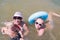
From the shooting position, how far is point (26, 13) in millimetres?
1929

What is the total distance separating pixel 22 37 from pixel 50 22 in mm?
276

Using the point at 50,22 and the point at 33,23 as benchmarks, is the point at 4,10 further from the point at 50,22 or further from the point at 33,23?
the point at 50,22

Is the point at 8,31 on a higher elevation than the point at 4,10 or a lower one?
lower

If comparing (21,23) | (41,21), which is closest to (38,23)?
(41,21)

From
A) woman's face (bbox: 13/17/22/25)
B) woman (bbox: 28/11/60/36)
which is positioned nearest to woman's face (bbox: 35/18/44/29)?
woman (bbox: 28/11/60/36)

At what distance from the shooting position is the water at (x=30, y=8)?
1.89 meters

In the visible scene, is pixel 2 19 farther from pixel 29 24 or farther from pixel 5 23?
pixel 29 24

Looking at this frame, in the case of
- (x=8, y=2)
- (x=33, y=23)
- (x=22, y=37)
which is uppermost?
(x=8, y=2)

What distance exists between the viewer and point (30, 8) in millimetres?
1969

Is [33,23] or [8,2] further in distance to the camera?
[8,2]

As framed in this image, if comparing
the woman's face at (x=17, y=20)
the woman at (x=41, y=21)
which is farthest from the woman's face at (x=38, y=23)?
the woman's face at (x=17, y=20)

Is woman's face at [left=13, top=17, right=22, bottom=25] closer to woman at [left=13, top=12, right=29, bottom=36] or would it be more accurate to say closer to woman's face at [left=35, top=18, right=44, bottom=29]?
woman at [left=13, top=12, right=29, bottom=36]

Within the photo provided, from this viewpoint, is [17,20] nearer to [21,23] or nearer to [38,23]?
[21,23]

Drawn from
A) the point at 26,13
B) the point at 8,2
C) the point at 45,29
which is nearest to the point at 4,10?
the point at 8,2
